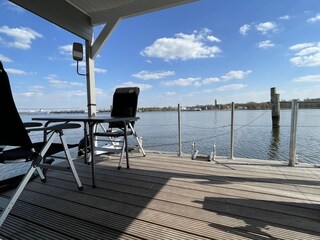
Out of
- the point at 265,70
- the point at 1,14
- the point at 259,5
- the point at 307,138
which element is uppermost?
the point at 259,5

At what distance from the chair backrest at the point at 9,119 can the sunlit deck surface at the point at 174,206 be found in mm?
568

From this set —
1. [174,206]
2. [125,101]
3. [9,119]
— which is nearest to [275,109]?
[125,101]

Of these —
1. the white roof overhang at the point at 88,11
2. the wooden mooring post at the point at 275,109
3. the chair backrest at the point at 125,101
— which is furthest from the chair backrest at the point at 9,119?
the wooden mooring post at the point at 275,109

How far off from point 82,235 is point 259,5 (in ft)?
32.7

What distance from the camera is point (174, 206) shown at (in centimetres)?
157

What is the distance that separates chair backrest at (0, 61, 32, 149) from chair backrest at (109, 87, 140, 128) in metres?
1.94

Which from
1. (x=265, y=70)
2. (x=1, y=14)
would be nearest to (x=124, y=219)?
(x=1, y=14)

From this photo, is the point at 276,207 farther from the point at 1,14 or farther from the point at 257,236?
the point at 1,14

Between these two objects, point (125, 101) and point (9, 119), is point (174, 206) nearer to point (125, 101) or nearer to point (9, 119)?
point (9, 119)

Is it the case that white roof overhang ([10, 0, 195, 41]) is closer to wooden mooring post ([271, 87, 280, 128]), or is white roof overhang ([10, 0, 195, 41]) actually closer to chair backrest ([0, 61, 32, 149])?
chair backrest ([0, 61, 32, 149])

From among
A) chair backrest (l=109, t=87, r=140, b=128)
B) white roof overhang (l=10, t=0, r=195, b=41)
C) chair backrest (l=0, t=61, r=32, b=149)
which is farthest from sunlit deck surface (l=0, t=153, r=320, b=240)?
white roof overhang (l=10, t=0, r=195, b=41)

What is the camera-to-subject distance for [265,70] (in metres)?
16.7

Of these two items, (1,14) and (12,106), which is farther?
(1,14)

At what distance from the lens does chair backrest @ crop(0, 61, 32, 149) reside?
1.33 meters
